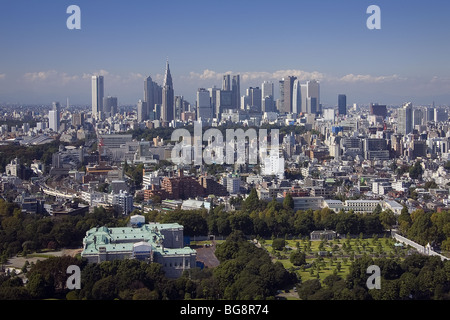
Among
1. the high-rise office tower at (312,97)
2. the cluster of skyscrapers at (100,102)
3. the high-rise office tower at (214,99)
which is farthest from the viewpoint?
the high-rise office tower at (312,97)

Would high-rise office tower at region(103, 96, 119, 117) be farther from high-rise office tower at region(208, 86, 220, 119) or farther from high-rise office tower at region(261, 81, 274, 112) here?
high-rise office tower at region(261, 81, 274, 112)

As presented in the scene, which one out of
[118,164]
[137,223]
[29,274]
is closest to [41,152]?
[118,164]

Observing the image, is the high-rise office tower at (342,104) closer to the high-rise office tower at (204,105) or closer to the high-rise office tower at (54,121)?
the high-rise office tower at (204,105)

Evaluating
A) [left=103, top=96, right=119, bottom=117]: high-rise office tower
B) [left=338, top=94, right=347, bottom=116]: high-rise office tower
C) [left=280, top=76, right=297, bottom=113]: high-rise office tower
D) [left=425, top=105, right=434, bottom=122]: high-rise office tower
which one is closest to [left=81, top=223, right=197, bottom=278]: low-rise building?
[left=425, top=105, right=434, bottom=122]: high-rise office tower

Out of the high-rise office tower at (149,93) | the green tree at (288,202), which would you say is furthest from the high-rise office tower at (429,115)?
the green tree at (288,202)

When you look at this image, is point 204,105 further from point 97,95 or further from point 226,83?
point 97,95
